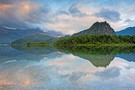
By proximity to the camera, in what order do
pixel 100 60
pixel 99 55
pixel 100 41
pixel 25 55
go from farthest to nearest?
pixel 100 41
pixel 25 55
pixel 99 55
pixel 100 60

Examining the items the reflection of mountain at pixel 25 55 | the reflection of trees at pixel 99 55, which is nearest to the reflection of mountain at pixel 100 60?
the reflection of trees at pixel 99 55

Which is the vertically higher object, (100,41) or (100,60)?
(100,41)

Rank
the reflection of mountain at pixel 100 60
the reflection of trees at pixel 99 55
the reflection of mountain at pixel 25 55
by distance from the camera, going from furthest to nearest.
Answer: the reflection of mountain at pixel 25 55
the reflection of trees at pixel 99 55
the reflection of mountain at pixel 100 60

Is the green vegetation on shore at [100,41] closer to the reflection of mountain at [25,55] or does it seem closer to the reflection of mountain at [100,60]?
the reflection of mountain at [25,55]

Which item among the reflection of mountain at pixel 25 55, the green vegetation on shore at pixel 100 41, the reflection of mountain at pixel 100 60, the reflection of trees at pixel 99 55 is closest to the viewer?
the reflection of mountain at pixel 100 60

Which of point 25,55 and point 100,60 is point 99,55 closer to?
point 100,60

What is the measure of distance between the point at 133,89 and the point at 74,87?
4.78 m

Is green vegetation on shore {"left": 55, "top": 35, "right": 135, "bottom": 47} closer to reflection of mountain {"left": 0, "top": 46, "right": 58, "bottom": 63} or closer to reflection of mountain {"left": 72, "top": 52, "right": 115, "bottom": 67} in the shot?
reflection of mountain {"left": 0, "top": 46, "right": 58, "bottom": 63}

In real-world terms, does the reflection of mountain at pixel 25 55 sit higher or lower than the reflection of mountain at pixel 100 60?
higher

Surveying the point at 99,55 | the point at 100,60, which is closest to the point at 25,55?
the point at 99,55

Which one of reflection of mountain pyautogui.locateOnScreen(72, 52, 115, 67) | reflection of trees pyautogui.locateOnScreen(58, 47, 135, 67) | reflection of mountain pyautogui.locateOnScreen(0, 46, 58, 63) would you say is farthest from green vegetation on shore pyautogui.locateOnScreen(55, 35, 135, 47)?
reflection of mountain pyautogui.locateOnScreen(72, 52, 115, 67)

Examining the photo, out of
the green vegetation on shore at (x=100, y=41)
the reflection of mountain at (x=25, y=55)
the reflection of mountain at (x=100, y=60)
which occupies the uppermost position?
the green vegetation on shore at (x=100, y=41)

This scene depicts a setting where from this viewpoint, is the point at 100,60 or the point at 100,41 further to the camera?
the point at 100,41

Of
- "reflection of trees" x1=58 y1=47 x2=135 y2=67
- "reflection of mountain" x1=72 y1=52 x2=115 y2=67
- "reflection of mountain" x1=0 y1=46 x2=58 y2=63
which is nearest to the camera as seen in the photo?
"reflection of mountain" x1=72 y1=52 x2=115 y2=67
